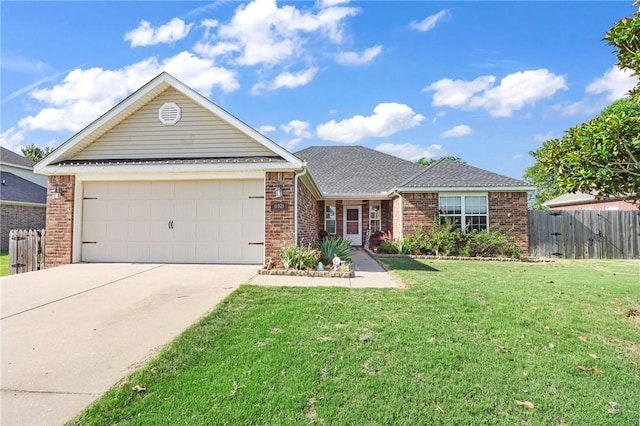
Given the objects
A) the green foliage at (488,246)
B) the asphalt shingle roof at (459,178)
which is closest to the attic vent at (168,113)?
the asphalt shingle roof at (459,178)

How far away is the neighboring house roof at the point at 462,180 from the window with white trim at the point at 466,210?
48 cm

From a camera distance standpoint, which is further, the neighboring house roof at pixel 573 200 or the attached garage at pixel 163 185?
the neighboring house roof at pixel 573 200

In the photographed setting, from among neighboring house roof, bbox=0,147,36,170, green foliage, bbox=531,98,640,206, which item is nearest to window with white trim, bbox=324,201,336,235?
green foliage, bbox=531,98,640,206

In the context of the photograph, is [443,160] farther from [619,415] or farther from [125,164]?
[619,415]

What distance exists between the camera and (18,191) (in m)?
18.8

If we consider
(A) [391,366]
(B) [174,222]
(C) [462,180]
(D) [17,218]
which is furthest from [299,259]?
(D) [17,218]

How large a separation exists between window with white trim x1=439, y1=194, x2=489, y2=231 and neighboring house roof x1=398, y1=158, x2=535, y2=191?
481mm

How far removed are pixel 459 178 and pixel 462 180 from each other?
9.4 inches

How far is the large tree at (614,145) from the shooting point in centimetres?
456

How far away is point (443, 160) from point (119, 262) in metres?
14.1

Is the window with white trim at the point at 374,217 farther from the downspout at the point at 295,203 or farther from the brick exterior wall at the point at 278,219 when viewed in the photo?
the brick exterior wall at the point at 278,219

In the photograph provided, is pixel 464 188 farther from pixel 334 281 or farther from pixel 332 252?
pixel 334 281

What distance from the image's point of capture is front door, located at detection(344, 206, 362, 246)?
17219mm

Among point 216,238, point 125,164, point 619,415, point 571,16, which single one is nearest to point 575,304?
point 619,415
